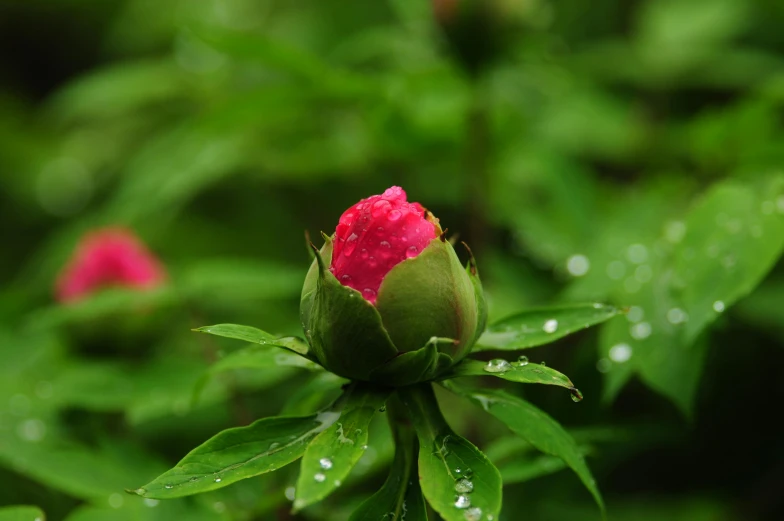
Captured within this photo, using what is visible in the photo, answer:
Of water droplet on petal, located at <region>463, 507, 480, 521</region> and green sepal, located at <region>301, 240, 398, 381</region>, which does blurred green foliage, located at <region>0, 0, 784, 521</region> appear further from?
water droplet on petal, located at <region>463, 507, 480, 521</region>

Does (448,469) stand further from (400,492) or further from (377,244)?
(377,244)

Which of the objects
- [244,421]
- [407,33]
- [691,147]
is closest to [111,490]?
[244,421]

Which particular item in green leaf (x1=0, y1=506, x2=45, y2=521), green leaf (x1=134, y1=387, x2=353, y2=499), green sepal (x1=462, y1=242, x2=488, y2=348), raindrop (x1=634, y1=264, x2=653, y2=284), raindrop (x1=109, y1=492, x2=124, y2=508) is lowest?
raindrop (x1=109, y1=492, x2=124, y2=508)

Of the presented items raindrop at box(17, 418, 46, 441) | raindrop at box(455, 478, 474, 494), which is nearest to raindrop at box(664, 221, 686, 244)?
raindrop at box(455, 478, 474, 494)

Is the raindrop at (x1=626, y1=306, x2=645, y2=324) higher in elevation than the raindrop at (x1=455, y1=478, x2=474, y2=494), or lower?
lower

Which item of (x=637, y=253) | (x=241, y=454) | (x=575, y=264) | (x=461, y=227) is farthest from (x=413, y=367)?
(x=461, y=227)

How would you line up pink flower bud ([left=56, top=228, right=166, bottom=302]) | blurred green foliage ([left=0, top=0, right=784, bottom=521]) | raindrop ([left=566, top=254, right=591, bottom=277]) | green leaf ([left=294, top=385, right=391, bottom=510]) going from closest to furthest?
green leaf ([left=294, top=385, right=391, bottom=510]) < blurred green foliage ([left=0, top=0, right=784, bottom=521]) < raindrop ([left=566, top=254, right=591, bottom=277]) < pink flower bud ([left=56, top=228, right=166, bottom=302])

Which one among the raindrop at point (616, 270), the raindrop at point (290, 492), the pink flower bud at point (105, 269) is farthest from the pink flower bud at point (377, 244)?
the pink flower bud at point (105, 269)
